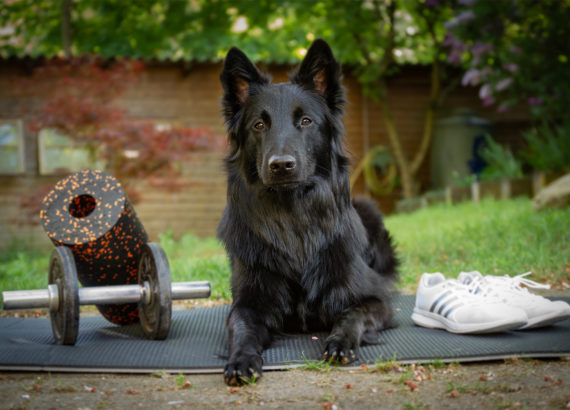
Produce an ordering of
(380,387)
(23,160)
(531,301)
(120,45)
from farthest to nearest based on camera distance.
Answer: (120,45)
(23,160)
(531,301)
(380,387)

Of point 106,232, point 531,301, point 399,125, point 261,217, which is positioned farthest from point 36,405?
point 399,125

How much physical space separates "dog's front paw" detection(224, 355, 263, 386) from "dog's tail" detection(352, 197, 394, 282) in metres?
1.82

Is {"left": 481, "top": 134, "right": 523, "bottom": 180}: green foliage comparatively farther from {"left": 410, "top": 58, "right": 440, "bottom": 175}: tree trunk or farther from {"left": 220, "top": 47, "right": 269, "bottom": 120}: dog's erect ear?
{"left": 220, "top": 47, "right": 269, "bottom": 120}: dog's erect ear

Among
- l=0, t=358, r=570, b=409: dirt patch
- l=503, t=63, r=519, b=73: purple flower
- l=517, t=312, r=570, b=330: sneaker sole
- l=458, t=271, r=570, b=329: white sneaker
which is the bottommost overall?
l=0, t=358, r=570, b=409: dirt patch

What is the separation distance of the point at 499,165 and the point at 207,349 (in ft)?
26.0

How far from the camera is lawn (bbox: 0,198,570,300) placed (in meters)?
4.09

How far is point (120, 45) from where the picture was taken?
11023 millimetres

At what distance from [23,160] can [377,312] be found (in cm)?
920

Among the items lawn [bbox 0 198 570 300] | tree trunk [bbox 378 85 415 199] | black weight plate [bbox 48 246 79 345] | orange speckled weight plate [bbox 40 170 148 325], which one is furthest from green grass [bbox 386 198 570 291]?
tree trunk [bbox 378 85 415 199]

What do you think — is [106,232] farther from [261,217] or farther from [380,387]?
[380,387]

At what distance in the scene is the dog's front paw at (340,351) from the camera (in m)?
2.13

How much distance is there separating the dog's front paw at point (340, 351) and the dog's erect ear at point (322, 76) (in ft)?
4.11

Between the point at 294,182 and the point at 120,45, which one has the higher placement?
the point at 120,45

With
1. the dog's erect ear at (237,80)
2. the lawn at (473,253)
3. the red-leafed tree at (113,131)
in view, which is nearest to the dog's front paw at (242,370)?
the dog's erect ear at (237,80)
